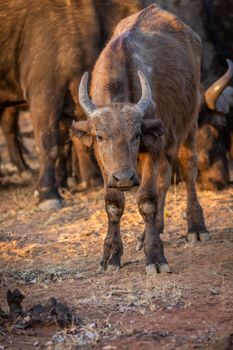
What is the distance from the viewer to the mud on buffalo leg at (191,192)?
983 cm

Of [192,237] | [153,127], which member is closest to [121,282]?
[153,127]

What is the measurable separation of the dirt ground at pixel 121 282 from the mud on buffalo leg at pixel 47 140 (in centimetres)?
54

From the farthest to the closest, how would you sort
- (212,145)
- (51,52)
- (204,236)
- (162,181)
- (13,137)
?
(13,137), (212,145), (51,52), (204,236), (162,181)

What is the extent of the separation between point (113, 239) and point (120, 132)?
3.87 feet

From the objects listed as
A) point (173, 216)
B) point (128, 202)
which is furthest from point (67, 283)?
point (128, 202)

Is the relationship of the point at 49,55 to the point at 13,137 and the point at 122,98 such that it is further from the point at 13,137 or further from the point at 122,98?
the point at 122,98

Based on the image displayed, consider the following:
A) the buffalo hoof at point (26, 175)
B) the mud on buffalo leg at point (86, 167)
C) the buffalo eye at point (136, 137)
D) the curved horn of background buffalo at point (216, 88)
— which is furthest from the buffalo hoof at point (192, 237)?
the buffalo hoof at point (26, 175)

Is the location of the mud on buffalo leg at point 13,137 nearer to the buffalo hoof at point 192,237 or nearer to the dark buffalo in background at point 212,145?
the dark buffalo in background at point 212,145

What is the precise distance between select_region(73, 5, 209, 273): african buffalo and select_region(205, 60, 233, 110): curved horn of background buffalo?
2.85 meters

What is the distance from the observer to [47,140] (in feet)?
43.5

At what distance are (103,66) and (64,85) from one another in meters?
4.68

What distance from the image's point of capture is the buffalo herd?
8070 millimetres

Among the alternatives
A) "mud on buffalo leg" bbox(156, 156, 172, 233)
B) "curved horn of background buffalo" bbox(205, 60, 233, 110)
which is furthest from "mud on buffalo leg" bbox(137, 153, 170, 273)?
"curved horn of background buffalo" bbox(205, 60, 233, 110)

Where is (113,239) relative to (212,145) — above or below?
above
